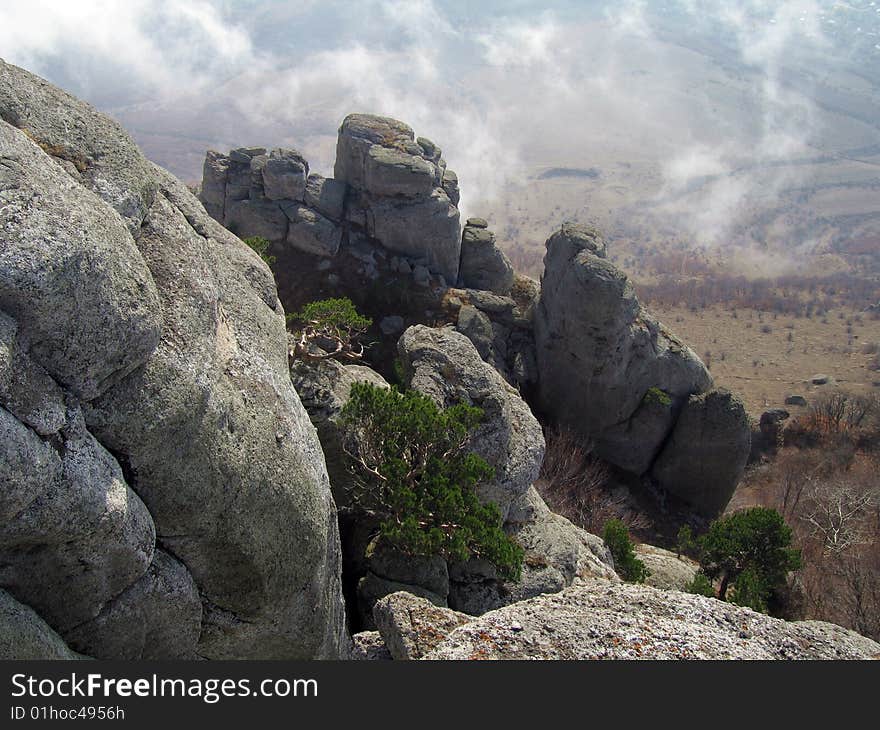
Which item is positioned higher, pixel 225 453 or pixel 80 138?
pixel 80 138

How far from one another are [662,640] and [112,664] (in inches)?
296

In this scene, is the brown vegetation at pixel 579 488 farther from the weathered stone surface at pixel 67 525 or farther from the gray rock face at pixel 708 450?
the weathered stone surface at pixel 67 525

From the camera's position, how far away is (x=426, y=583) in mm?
18875

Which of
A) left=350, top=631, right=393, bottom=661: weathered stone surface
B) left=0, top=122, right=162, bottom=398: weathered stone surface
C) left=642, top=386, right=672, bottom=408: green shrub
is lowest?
left=350, top=631, right=393, bottom=661: weathered stone surface

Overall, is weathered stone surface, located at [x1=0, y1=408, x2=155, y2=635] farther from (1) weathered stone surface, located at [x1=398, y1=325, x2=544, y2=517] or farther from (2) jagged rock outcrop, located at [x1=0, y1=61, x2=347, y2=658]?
(1) weathered stone surface, located at [x1=398, y1=325, x2=544, y2=517]

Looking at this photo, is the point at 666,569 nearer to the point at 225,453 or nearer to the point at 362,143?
the point at 225,453

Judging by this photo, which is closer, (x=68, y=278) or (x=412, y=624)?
(x=68, y=278)

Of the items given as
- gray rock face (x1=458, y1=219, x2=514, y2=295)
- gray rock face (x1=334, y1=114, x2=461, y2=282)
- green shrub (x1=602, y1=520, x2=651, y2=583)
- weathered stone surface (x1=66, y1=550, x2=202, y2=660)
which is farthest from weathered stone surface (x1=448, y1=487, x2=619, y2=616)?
gray rock face (x1=458, y1=219, x2=514, y2=295)

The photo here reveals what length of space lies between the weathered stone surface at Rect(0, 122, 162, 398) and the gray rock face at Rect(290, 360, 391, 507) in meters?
10.7

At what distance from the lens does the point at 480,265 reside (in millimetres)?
50375

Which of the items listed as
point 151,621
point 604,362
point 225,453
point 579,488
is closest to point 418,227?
point 604,362

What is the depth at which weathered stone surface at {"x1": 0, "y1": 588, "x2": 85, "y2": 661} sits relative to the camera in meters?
8.73

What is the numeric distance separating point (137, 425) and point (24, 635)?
3.13 m

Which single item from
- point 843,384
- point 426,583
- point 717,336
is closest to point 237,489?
point 426,583
